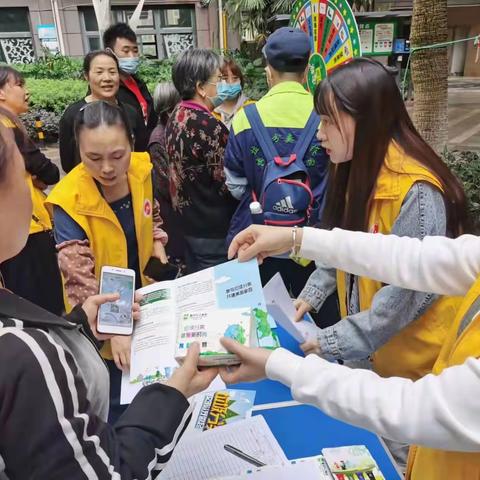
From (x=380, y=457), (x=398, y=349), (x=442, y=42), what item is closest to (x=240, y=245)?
(x=398, y=349)

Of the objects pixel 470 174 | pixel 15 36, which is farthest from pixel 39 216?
pixel 15 36

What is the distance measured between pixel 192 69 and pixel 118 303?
184cm

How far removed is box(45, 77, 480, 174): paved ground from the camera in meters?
8.12

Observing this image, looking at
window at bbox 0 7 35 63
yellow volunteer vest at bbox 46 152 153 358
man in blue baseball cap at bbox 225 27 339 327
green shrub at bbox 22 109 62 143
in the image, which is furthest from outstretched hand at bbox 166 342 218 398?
window at bbox 0 7 35 63

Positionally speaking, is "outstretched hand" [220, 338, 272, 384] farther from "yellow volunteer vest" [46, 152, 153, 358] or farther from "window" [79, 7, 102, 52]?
"window" [79, 7, 102, 52]

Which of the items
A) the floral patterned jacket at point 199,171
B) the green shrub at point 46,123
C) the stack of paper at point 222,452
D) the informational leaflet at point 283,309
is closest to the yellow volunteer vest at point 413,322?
the informational leaflet at point 283,309

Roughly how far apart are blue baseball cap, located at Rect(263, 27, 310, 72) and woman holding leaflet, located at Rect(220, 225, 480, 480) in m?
1.25

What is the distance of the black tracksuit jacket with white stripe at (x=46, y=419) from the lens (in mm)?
674

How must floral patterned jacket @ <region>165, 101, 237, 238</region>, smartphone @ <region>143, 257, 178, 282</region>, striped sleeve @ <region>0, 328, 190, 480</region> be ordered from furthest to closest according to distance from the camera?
floral patterned jacket @ <region>165, 101, 237, 238</region> < smartphone @ <region>143, 257, 178, 282</region> < striped sleeve @ <region>0, 328, 190, 480</region>

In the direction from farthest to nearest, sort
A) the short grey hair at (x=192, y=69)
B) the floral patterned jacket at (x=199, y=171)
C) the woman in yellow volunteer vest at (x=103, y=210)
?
1. the short grey hair at (x=192, y=69)
2. the floral patterned jacket at (x=199, y=171)
3. the woman in yellow volunteer vest at (x=103, y=210)

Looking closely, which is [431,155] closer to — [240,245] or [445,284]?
[445,284]

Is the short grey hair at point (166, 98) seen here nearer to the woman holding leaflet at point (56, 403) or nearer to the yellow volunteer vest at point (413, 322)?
the yellow volunteer vest at point (413, 322)

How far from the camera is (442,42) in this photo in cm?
329

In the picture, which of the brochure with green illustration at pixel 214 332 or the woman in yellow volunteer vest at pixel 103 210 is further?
the woman in yellow volunteer vest at pixel 103 210
